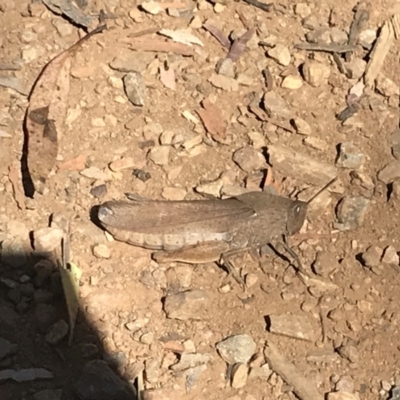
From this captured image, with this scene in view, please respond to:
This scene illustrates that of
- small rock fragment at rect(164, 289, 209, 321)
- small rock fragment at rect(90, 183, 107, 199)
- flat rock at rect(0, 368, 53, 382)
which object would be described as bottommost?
flat rock at rect(0, 368, 53, 382)

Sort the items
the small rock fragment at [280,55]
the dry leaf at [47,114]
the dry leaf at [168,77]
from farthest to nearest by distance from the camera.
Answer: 1. the small rock fragment at [280,55]
2. the dry leaf at [168,77]
3. the dry leaf at [47,114]

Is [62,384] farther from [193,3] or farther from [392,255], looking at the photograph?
[193,3]

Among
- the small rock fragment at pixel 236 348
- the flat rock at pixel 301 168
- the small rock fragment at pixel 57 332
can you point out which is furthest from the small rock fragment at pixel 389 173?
the small rock fragment at pixel 57 332

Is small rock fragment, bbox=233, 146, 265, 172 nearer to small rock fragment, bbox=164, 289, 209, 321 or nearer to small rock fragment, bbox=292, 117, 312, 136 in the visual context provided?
small rock fragment, bbox=292, 117, 312, 136

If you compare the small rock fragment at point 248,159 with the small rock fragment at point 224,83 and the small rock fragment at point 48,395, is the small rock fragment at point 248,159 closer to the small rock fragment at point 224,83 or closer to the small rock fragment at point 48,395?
the small rock fragment at point 224,83

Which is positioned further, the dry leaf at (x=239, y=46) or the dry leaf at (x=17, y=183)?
the dry leaf at (x=239, y=46)

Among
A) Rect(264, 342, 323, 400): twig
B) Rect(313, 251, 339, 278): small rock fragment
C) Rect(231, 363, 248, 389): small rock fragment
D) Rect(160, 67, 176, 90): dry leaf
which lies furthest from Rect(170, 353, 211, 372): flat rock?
Rect(160, 67, 176, 90): dry leaf

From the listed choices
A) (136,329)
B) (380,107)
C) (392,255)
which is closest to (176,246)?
(136,329)
